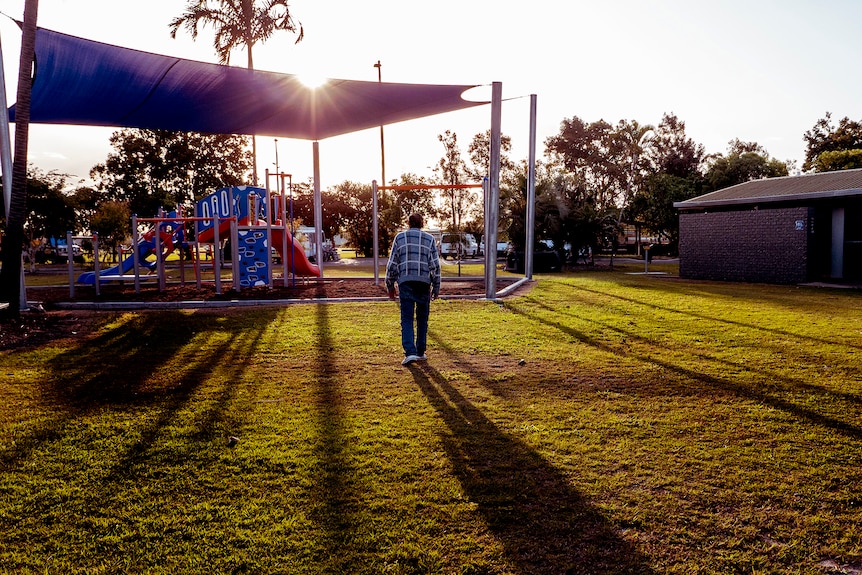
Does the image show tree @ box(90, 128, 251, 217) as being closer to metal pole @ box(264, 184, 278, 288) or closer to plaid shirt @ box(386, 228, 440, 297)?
metal pole @ box(264, 184, 278, 288)

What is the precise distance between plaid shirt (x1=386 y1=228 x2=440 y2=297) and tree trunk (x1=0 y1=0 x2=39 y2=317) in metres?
6.21

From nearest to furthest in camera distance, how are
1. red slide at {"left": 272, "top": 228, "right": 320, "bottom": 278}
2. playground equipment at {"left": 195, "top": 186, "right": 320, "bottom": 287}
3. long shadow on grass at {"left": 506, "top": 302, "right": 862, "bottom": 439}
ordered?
long shadow on grass at {"left": 506, "top": 302, "right": 862, "bottom": 439} → playground equipment at {"left": 195, "top": 186, "right": 320, "bottom": 287} → red slide at {"left": 272, "top": 228, "right": 320, "bottom": 278}

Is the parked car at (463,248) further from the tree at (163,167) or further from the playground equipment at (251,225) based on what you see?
the playground equipment at (251,225)

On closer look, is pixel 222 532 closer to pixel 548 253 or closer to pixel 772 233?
pixel 772 233

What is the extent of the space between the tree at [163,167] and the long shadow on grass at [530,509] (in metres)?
37.3

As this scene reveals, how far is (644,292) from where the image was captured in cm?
1473

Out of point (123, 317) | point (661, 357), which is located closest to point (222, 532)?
point (661, 357)

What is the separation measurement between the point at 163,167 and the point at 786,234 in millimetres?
36181

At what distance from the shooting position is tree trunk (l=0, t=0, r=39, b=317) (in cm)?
864

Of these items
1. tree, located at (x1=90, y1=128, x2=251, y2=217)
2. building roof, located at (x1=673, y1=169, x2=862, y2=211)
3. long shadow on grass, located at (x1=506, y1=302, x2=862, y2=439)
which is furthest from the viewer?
tree, located at (x1=90, y1=128, x2=251, y2=217)

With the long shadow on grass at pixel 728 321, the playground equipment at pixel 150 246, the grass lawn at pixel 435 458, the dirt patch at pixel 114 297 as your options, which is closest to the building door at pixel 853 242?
the long shadow on grass at pixel 728 321

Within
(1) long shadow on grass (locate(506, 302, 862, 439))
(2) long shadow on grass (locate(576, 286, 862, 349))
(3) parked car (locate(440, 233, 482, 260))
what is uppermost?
(3) parked car (locate(440, 233, 482, 260))

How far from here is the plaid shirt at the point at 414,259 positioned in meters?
6.52

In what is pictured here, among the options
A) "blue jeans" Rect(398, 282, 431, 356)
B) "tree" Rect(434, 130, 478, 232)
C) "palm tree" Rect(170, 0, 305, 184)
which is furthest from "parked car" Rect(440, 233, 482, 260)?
"blue jeans" Rect(398, 282, 431, 356)
